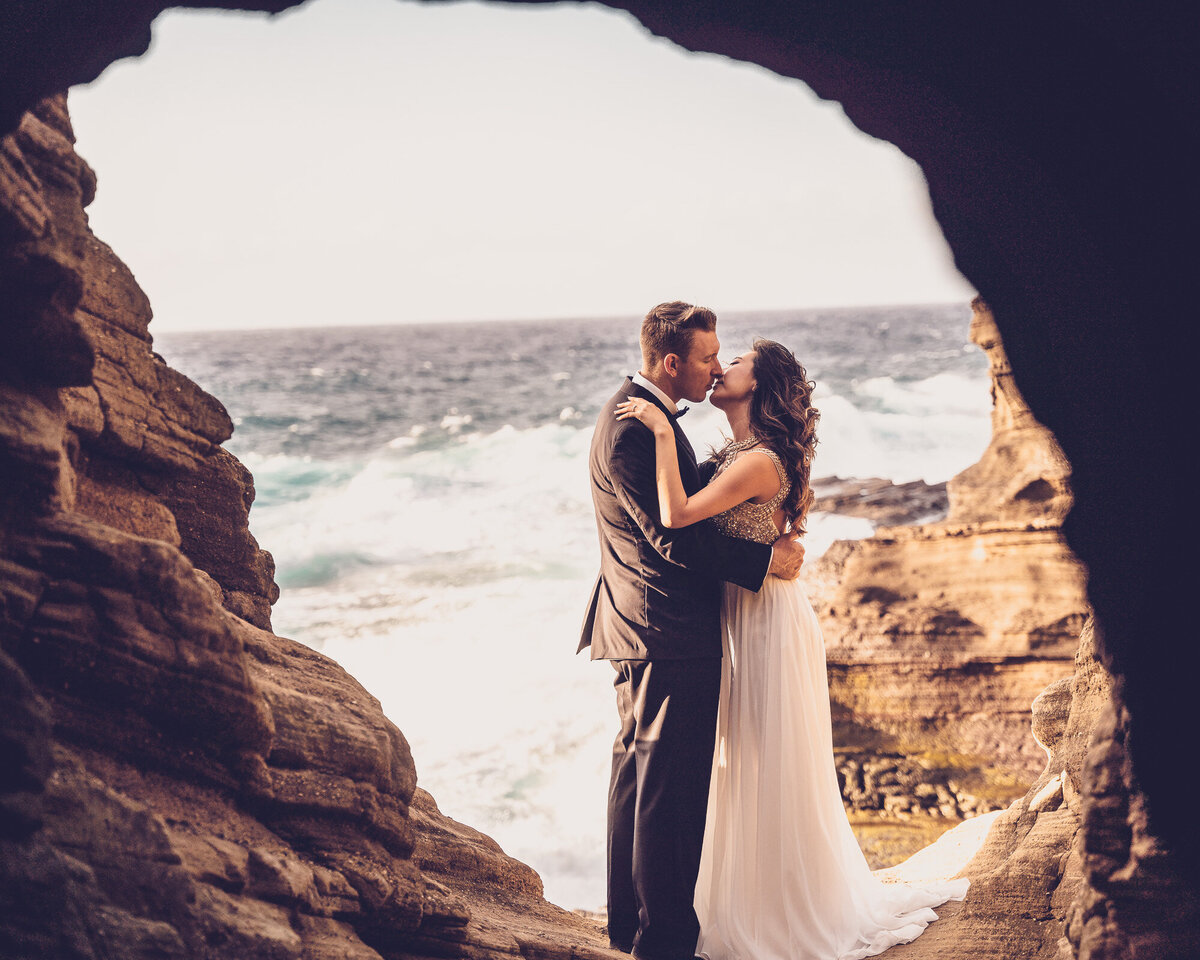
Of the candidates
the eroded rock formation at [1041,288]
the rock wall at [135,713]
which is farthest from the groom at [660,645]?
the eroded rock formation at [1041,288]

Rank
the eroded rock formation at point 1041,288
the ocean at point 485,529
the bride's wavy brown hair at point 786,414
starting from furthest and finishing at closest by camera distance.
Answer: the ocean at point 485,529, the bride's wavy brown hair at point 786,414, the eroded rock formation at point 1041,288

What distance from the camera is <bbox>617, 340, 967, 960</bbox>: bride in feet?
13.7

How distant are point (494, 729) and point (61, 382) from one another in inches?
364

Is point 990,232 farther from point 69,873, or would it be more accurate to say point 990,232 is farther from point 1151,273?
point 69,873

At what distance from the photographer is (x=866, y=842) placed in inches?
309

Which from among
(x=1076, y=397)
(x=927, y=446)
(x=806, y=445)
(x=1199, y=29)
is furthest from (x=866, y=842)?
(x=927, y=446)

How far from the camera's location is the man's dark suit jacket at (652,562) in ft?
13.4

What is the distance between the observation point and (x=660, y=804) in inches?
159

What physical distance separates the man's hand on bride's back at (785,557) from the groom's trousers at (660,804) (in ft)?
1.73

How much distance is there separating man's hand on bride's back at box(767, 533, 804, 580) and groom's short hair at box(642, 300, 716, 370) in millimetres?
935

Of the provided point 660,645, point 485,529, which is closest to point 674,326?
point 660,645

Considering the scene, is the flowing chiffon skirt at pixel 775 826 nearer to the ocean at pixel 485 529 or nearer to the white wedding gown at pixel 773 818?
the white wedding gown at pixel 773 818

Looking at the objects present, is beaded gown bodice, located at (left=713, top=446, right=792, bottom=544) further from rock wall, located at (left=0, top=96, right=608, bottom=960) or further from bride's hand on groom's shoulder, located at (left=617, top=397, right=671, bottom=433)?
rock wall, located at (left=0, top=96, right=608, bottom=960)

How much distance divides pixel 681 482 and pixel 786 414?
→ 2.05 ft
